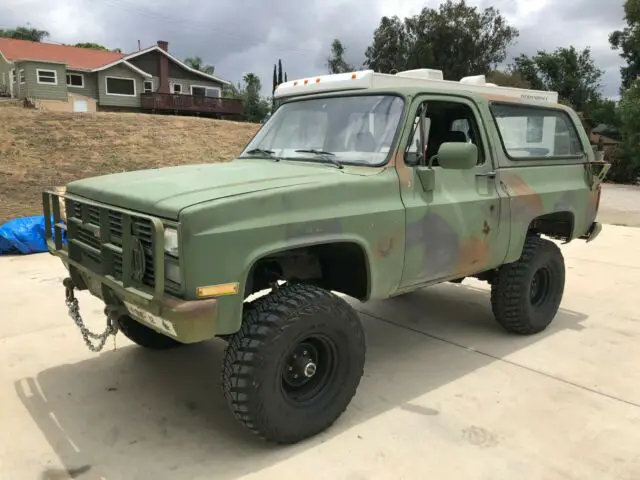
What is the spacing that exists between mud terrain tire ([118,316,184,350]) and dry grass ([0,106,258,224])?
22.6 feet

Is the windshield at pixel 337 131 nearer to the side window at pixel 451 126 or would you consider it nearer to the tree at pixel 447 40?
the side window at pixel 451 126

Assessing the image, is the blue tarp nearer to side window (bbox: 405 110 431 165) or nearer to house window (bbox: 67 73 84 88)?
side window (bbox: 405 110 431 165)

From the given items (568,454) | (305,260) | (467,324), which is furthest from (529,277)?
(305,260)

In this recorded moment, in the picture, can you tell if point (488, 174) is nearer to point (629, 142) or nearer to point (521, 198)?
point (521, 198)

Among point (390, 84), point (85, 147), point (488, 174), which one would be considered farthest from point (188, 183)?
point (85, 147)

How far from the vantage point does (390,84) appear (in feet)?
14.2

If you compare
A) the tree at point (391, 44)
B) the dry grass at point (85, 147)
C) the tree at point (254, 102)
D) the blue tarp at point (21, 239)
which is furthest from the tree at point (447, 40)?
the blue tarp at point (21, 239)

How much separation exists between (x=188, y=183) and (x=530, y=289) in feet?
10.2

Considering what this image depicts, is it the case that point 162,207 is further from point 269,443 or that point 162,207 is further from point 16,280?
point 16,280

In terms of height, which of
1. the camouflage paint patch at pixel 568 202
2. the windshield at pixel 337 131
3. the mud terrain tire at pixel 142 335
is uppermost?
the windshield at pixel 337 131

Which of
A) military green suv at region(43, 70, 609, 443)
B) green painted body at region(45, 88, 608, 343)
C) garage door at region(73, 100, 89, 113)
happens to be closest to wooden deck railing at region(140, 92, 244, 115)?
garage door at region(73, 100, 89, 113)

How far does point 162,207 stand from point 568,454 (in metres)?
2.57

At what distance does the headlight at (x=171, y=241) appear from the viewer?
278cm

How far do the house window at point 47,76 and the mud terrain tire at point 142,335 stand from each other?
29.4m
